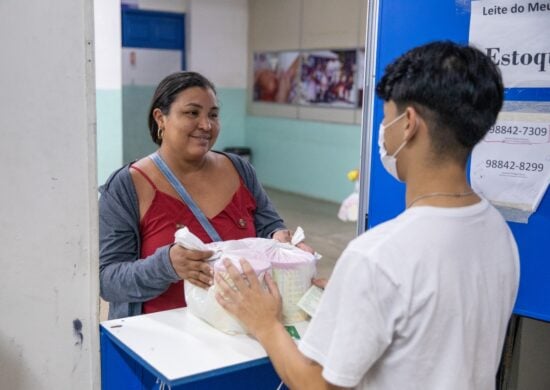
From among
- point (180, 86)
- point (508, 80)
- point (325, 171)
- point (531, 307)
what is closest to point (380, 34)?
point (508, 80)

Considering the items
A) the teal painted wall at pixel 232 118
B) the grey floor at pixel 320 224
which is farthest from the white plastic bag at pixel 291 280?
the teal painted wall at pixel 232 118

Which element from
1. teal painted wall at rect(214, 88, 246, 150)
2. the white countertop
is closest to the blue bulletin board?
the white countertop

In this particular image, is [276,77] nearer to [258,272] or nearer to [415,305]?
[258,272]

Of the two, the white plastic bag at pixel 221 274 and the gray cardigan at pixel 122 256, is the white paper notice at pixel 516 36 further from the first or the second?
the gray cardigan at pixel 122 256

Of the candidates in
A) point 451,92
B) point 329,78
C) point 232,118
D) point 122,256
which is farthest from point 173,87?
point 232,118

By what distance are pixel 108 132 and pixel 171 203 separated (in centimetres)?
492

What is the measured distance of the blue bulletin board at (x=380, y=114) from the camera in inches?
72.9

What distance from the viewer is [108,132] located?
6621 mm

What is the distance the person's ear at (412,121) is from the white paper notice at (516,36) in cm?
89

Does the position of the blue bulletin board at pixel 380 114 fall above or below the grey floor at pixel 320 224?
above

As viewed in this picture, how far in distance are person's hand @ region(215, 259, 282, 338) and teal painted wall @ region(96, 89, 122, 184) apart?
17.4 ft

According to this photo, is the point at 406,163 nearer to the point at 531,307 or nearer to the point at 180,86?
the point at 531,307

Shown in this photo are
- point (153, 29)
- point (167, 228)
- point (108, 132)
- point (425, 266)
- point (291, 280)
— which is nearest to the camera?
point (425, 266)

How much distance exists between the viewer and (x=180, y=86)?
6.86ft
